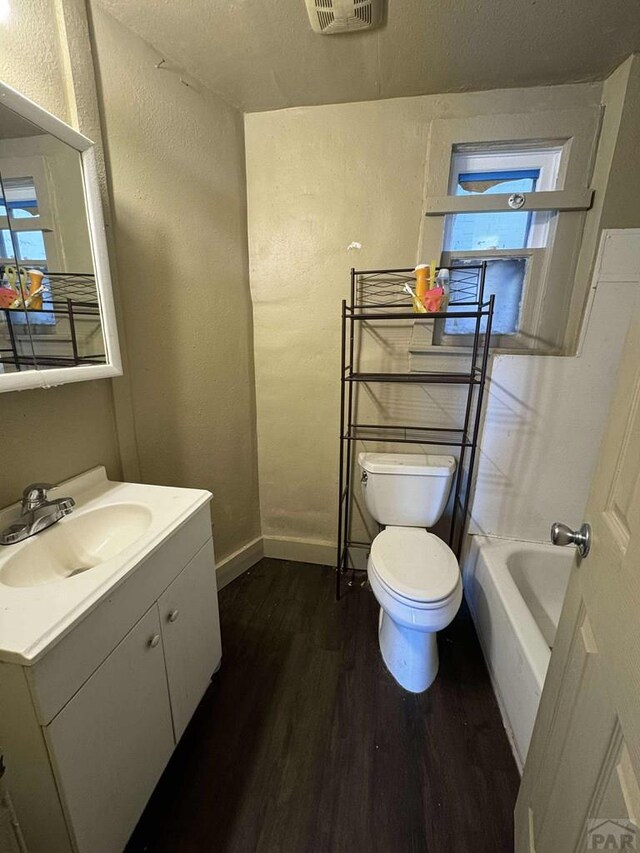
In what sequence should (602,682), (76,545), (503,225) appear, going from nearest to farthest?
(602,682) → (76,545) → (503,225)

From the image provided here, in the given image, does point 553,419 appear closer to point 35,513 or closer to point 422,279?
point 422,279

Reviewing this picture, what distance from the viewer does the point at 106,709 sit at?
29.7 inches

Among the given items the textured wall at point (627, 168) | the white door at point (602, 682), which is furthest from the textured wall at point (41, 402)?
the textured wall at point (627, 168)

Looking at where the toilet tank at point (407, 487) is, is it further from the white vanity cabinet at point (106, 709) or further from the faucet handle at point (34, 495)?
the faucet handle at point (34, 495)

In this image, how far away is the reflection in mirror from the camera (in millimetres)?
885

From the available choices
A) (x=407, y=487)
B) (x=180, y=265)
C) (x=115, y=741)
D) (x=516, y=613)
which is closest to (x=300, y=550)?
(x=407, y=487)

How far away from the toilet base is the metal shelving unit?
441 mm

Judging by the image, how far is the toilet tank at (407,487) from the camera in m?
1.53

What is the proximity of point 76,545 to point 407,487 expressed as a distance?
1.22m

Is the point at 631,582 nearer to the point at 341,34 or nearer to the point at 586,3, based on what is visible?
the point at 586,3

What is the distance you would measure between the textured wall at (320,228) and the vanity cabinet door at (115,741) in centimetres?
112

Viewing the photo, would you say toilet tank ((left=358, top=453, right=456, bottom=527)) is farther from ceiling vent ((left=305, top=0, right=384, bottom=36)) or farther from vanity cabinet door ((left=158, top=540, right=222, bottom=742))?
ceiling vent ((left=305, top=0, right=384, bottom=36))

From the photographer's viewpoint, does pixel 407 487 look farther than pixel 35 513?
Yes

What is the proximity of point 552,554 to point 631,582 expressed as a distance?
1.24m
